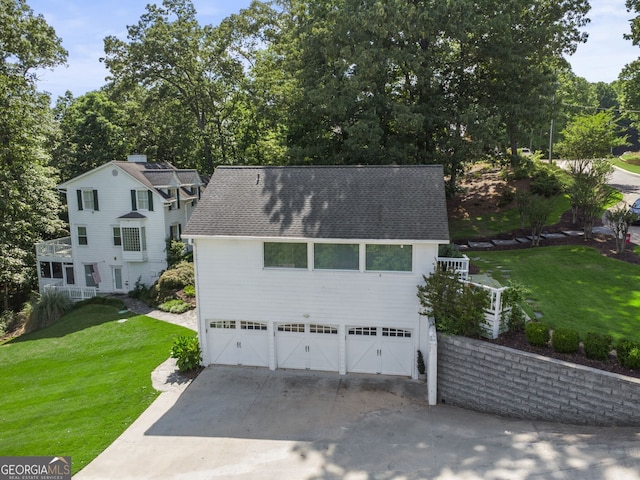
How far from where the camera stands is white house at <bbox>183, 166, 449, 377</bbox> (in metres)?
15.3

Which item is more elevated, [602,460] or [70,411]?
[602,460]

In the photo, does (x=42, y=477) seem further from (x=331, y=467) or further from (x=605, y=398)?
(x=605, y=398)

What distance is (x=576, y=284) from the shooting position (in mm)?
18891

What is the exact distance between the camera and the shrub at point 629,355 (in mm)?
11480

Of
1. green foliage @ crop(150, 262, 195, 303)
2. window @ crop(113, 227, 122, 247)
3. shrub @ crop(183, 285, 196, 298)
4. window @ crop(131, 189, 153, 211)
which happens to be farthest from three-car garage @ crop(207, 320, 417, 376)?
window @ crop(113, 227, 122, 247)

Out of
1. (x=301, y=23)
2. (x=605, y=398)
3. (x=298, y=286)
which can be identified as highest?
(x=301, y=23)

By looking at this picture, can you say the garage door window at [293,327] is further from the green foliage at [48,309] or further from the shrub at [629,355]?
the green foliage at [48,309]

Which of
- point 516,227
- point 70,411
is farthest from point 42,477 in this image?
point 516,227

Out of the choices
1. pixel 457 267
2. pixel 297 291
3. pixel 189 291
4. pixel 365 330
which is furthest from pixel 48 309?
pixel 457 267

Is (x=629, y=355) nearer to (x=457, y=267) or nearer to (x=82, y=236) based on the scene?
(x=457, y=267)

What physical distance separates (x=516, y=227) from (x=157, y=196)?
23056mm

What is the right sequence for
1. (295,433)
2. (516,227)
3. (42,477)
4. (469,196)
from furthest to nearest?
(469,196)
(516,227)
(295,433)
(42,477)

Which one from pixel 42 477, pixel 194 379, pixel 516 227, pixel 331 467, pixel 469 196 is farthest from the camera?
pixel 469 196

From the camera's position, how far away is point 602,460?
10008 millimetres
